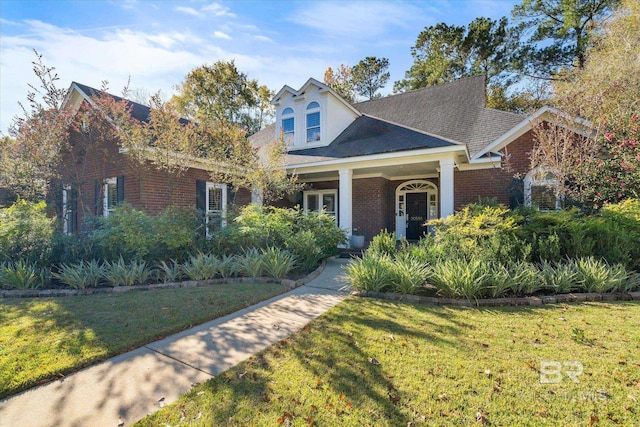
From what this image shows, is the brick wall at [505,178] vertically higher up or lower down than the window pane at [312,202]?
higher up

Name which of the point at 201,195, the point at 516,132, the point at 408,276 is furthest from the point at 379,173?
the point at 408,276

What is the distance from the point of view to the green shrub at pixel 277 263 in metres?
6.55

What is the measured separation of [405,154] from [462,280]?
5017 millimetres

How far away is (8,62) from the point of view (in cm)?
773

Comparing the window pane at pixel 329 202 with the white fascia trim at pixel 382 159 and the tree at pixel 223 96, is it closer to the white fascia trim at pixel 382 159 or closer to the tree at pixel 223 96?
the white fascia trim at pixel 382 159

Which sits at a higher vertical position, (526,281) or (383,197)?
(383,197)

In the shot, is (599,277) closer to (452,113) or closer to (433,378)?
(433,378)

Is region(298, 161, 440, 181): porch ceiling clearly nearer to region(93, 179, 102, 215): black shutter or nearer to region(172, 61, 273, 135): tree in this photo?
region(93, 179, 102, 215): black shutter

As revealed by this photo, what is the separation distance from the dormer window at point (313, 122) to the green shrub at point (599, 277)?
31.3ft

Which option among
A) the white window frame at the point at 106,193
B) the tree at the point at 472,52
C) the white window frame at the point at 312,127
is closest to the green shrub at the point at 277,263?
the white window frame at the point at 106,193

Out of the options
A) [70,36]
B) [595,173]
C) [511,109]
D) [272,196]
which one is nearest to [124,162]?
[70,36]

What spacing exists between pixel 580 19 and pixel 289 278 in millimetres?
23293

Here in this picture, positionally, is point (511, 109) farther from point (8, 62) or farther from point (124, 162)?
point (8, 62)

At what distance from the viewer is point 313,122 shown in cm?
1268
